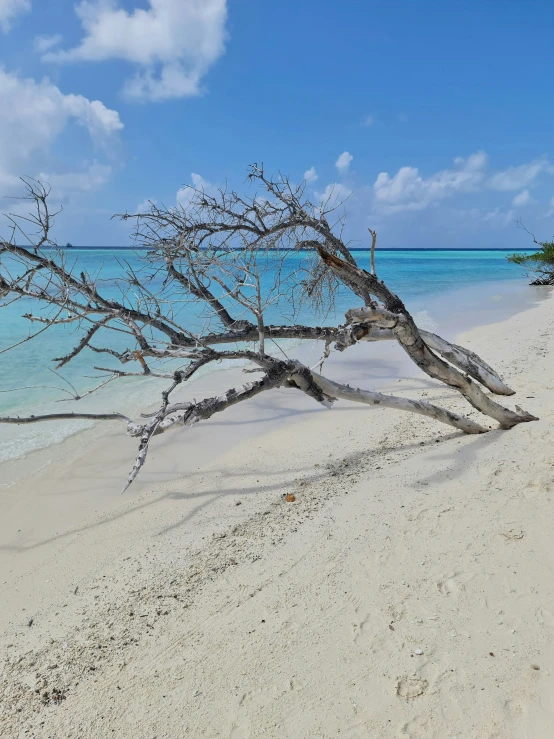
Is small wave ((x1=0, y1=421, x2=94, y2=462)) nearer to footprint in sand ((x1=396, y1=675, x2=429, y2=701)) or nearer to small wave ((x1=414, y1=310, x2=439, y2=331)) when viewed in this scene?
footprint in sand ((x1=396, y1=675, x2=429, y2=701))

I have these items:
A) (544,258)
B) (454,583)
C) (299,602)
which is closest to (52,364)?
(299,602)

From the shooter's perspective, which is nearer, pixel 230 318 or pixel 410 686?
pixel 410 686

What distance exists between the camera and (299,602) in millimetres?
2619

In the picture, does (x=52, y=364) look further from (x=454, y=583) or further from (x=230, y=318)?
(x=454, y=583)

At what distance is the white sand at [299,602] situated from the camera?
201 centimetres

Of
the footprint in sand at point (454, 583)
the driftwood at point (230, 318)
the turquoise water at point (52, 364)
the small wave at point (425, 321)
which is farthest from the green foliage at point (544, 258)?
the footprint in sand at point (454, 583)

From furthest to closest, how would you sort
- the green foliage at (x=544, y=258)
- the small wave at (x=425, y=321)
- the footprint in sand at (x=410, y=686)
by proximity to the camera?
the green foliage at (x=544, y=258) < the small wave at (x=425, y=321) < the footprint in sand at (x=410, y=686)

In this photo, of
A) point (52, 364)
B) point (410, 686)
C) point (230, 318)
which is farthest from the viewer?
point (52, 364)

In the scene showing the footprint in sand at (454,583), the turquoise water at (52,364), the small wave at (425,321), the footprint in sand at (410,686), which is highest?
the turquoise water at (52,364)

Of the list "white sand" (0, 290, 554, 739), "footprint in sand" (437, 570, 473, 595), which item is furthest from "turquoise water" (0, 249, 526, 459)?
"footprint in sand" (437, 570, 473, 595)

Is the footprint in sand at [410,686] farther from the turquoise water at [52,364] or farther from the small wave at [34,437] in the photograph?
the small wave at [34,437]

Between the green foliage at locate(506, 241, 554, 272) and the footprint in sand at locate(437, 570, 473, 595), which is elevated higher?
the green foliage at locate(506, 241, 554, 272)

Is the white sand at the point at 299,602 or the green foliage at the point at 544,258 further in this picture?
the green foliage at the point at 544,258

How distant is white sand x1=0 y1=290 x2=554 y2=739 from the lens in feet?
6.60
